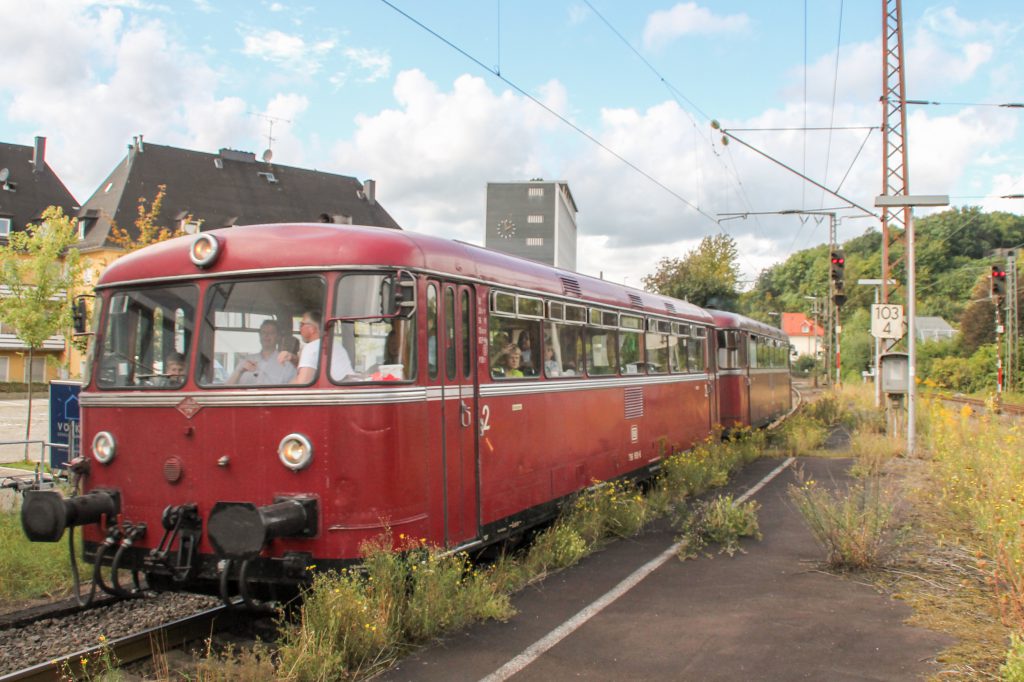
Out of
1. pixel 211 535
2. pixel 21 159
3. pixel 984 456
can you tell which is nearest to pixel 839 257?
pixel 984 456

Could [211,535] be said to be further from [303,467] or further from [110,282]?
[110,282]

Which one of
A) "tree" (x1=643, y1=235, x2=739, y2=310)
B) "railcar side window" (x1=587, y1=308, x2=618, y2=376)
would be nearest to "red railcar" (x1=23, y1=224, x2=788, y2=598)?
"railcar side window" (x1=587, y1=308, x2=618, y2=376)

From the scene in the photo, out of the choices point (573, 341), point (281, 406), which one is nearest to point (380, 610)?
point (281, 406)

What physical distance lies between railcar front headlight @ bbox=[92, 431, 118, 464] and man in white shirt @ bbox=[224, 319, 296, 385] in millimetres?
1148

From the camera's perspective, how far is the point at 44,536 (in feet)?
19.8

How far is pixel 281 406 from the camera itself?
20.1 feet

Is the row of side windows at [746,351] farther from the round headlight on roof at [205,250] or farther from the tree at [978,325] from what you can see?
the tree at [978,325]

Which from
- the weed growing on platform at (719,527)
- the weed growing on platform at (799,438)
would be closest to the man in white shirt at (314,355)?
the weed growing on platform at (719,527)

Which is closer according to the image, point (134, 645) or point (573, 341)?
point (134, 645)

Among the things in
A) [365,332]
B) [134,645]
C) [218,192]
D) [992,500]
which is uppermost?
[218,192]

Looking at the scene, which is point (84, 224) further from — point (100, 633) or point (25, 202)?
point (100, 633)

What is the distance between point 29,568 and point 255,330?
3.93 metres

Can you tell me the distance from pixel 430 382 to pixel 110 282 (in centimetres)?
281

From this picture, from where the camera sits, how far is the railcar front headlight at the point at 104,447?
21.9 feet
